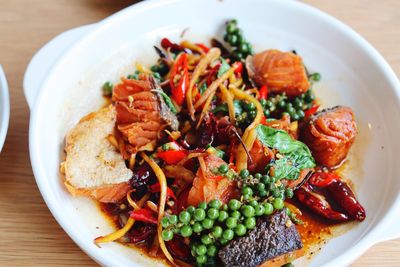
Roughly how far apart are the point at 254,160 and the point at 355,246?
0.69 meters

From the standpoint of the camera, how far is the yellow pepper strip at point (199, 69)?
3.27 m

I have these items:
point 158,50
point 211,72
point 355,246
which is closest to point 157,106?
point 211,72

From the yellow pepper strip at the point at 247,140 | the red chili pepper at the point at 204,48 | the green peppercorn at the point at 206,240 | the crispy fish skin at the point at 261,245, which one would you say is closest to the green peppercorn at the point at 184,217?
the green peppercorn at the point at 206,240

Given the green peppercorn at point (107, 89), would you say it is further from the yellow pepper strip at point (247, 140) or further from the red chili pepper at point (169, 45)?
the yellow pepper strip at point (247, 140)

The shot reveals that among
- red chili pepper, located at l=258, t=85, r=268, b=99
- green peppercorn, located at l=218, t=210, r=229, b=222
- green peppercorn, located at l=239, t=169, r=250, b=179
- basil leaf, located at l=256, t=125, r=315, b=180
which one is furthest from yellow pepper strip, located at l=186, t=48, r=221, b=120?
green peppercorn, located at l=218, t=210, r=229, b=222

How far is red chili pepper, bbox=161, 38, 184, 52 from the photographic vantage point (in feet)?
12.3

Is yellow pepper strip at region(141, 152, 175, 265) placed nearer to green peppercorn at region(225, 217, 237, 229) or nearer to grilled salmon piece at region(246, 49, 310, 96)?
green peppercorn at region(225, 217, 237, 229)

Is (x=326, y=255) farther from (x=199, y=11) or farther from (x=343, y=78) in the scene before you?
(x=199, y=11)

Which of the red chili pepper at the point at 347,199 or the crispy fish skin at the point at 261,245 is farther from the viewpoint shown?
the red chili pepper at the point at 347,199

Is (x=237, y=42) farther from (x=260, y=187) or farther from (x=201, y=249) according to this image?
(x=201, y=249)

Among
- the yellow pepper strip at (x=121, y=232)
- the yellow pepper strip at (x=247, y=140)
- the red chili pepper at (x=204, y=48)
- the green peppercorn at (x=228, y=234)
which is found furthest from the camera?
the red chili pepper at (x=204, y=48)

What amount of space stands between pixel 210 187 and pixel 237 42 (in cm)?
141

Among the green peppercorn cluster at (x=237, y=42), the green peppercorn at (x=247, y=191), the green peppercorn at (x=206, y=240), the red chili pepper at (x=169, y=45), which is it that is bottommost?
the green peppercorn at (x=206, y=240)

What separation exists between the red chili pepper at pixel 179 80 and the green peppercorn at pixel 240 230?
40.6 inches
